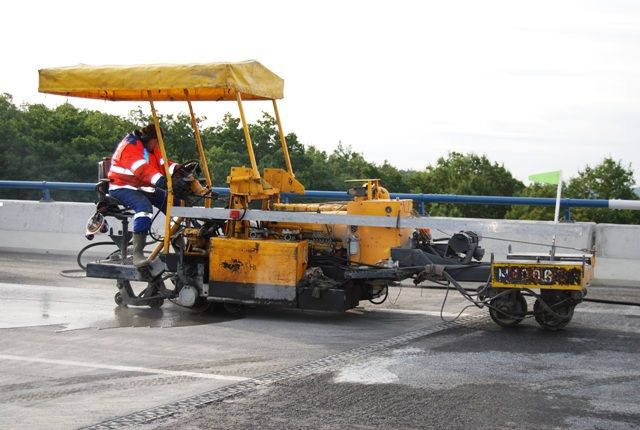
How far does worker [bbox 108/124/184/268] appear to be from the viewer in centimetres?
1105

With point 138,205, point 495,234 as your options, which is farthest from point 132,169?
point 495,234

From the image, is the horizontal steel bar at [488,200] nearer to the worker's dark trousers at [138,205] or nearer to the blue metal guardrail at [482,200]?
the blue metal guardrail at [482,200]

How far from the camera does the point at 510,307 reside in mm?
9766

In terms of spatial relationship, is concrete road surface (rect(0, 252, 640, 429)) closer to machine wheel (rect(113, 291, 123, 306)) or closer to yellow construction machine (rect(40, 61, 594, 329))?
machine wheel (rect(113, 291, 123, 306))

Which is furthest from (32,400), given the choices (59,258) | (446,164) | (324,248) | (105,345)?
(446,164)

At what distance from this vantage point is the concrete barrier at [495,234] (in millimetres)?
10281

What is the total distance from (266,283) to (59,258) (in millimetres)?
6839

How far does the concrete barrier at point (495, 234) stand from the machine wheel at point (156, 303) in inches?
125

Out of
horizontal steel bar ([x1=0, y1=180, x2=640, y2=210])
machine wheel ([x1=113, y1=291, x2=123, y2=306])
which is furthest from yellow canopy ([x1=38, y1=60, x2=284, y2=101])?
machine wheel ([x1=113, y1=291, x2=123, y2=306])

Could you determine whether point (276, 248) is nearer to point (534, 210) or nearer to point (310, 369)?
point (310, 369)

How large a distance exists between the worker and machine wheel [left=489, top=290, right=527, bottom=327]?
371 cm

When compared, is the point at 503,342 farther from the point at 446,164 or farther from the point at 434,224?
the point at 446,164

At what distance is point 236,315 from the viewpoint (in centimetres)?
1078

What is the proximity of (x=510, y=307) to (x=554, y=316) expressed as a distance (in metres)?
0.43
